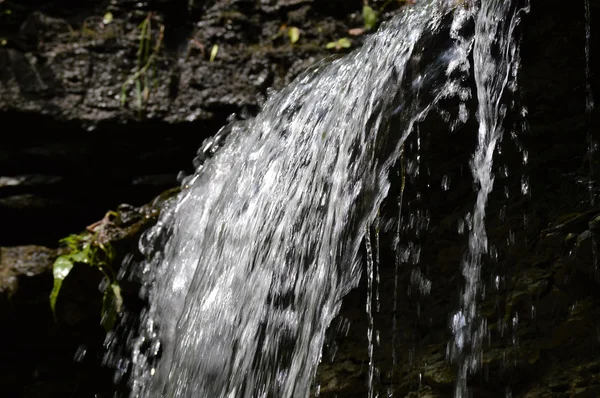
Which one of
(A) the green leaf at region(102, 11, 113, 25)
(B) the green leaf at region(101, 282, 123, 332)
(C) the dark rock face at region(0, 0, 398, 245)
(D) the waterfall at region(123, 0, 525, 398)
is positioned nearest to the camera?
(D) the waterfall at region(123, 0, 525, 398)

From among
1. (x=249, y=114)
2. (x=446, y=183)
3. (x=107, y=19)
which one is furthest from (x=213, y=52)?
(x=446, y=183)

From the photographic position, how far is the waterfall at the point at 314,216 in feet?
6.84

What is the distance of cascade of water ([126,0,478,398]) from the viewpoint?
2.19 meters

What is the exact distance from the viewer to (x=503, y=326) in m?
1.98

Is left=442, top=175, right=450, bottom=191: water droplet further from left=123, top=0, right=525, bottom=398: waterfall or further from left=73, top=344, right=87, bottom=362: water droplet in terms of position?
left=73, top=344, right=87, bottom=362: water droplet

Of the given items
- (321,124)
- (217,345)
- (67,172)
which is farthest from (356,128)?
(67,172)

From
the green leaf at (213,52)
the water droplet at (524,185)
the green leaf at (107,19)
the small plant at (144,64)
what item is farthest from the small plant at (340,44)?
the water droplet at (524,185)

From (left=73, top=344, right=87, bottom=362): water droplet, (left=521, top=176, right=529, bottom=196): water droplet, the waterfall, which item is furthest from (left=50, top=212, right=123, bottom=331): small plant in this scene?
(left=521, top=176, right=529, bottom=196): water droplet

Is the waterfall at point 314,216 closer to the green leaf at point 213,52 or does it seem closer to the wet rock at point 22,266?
the wet rock at point 22,266

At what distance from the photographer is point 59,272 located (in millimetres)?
3232

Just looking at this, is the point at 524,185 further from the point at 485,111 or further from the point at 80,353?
the point at 80,353

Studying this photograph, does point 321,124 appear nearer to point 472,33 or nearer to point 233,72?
point 472,33

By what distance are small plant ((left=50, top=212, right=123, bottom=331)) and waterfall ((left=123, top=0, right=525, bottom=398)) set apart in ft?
0.99

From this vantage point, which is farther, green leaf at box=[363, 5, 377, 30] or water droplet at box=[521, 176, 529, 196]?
Answer: green leaf at box=[363, 5, 377, 30]
